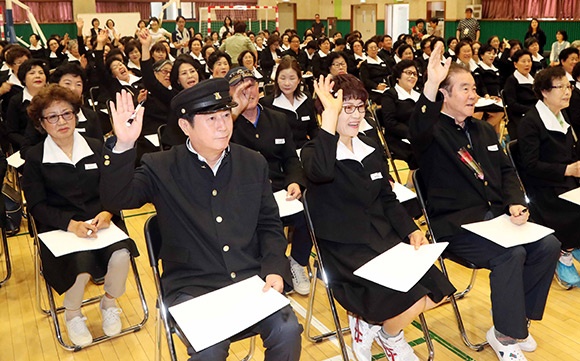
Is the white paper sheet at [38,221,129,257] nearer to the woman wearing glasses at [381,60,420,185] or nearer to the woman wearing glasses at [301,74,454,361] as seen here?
the woman wearing glasses at [301,74,454,361]

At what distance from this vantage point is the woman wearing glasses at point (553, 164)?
3.91 m

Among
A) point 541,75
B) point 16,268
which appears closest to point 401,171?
point 541,75

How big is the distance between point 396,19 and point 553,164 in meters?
20.2

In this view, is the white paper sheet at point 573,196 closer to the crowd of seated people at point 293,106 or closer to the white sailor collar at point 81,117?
the crowd of seated people at point 293,106

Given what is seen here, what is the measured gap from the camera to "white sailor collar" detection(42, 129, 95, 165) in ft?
11.2

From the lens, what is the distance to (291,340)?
8.01 feet

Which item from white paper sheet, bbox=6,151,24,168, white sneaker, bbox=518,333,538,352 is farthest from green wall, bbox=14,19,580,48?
white paper sheet, bbox=6,151,24,168

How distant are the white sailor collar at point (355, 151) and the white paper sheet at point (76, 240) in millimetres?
1237

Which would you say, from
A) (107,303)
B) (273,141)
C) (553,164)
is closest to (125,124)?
(107,303)

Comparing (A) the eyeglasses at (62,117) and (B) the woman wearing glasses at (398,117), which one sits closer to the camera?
(A) the eyeglasses at (62,117)

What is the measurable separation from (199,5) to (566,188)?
23.9m

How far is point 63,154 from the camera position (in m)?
3.44

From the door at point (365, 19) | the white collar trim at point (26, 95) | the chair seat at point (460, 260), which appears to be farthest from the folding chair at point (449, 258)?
the door at point (365, 19)

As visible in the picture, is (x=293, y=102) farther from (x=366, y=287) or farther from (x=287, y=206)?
(x=366, y=287)
